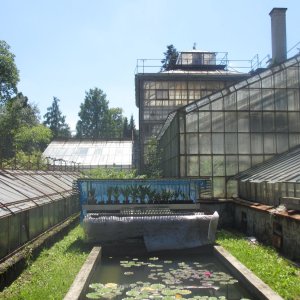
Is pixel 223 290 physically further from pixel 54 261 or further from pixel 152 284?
pixel 54 261

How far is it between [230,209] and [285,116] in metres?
6.10

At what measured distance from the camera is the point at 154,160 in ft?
112

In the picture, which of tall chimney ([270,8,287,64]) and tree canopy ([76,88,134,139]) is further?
tree canopy ([76,88,134,139])

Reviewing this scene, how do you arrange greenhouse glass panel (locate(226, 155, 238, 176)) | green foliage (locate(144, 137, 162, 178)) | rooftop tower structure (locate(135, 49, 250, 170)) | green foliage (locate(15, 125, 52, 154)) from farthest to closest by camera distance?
green foliage (locate(15, 125, 52, 154)) < rooftop tower structure (locate(135, 49, 250, 170)) < green foliage (locate(144, 137, 162, 178)) < greenhouse glass panel (locate(226, 155, 238, 176))

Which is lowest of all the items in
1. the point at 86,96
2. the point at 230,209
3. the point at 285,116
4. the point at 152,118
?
the point at 230,209

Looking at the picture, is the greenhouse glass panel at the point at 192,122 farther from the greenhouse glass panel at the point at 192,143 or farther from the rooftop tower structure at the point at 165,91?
the rooftop tower structure at the point at 165,91

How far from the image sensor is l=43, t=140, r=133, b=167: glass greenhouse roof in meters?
48.0

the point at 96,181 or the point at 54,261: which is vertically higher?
the point at 96,181

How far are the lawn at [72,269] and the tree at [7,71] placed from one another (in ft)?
98.7

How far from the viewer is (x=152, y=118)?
40500 mm

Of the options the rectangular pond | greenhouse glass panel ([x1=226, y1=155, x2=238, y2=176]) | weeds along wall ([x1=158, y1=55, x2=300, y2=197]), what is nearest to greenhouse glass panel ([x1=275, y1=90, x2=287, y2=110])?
weeds along wall ([x1=158, y1=55, x2=300, y2=197])

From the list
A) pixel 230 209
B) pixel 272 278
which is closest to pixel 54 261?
pixel 272 278

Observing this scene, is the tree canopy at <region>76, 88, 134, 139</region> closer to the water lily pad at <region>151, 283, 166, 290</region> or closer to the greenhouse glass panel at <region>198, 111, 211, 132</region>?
the greenhouse glass panel at <region>198, 111, 211, 132</region>

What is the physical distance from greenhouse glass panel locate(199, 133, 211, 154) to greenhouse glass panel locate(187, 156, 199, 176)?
53 cm
